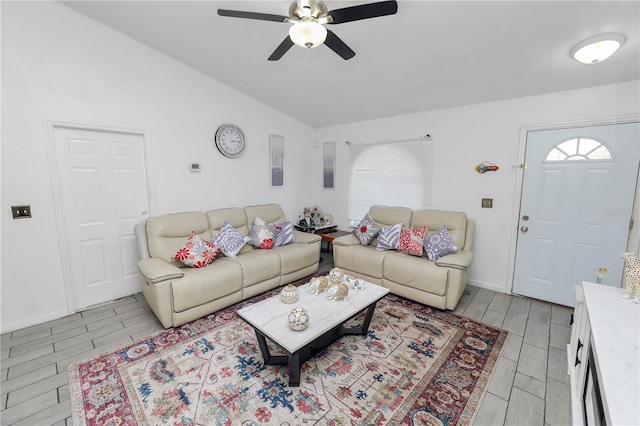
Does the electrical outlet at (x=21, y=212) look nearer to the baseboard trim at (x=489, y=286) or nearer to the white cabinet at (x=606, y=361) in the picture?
the white cabinet at (x=606, y=361)

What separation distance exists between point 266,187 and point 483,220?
302 centimetres

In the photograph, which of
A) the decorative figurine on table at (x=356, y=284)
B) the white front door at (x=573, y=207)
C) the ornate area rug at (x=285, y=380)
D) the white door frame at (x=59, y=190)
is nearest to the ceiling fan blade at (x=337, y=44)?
the decorative figurine on table at (x=356, y=284)

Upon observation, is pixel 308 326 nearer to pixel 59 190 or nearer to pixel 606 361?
pixel 606 361

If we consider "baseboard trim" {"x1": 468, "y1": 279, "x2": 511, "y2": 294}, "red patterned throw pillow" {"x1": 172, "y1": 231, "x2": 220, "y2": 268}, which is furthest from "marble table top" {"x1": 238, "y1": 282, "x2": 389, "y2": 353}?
"baseboard trim" {"x1": 468, "y1": 279, "x2": 511, "y2": 294}

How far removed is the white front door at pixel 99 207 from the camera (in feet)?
8.52

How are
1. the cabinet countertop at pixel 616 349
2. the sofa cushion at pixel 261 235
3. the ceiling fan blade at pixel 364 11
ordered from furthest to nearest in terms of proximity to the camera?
the sofa cushion at pixel 261 235 < the ceiling fan blade at pixel 364 11 < the cabinet countertop at pixel 616 349

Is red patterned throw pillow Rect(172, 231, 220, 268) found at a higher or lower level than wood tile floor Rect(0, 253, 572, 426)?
higher

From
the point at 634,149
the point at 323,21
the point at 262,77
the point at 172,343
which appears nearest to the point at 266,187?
the point at 262,77

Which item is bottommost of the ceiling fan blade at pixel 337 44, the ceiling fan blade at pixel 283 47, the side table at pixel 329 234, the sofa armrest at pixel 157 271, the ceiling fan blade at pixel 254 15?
the side table at pixel 329 234

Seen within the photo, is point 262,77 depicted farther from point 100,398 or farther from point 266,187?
point 100,398

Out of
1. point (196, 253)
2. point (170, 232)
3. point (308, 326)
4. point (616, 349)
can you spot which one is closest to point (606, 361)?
point (616, 349)

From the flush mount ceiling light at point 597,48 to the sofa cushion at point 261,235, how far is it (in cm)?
330

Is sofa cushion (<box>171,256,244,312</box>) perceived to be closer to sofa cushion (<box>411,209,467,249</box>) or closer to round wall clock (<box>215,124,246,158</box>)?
round wall clock (<box>215,124,246,158</box>)

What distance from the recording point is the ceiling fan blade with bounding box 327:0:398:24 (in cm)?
147
